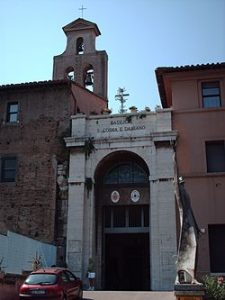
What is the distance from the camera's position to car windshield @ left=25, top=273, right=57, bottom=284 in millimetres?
14180

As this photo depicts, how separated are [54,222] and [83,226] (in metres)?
1.60

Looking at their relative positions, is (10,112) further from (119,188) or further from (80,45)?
(80,45)

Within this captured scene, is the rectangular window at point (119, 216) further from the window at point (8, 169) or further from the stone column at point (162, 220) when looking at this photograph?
the window at point (8, 169)

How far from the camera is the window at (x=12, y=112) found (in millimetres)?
25381

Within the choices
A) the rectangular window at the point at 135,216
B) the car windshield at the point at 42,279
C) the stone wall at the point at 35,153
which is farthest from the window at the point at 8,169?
the car windshield at the point at 42,279

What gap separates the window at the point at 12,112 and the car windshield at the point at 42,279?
41.9 ft

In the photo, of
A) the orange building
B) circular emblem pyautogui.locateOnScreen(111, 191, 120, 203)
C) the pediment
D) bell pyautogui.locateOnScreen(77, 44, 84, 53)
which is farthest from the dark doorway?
the pediment

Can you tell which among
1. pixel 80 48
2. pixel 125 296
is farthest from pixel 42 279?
pixel 80 48

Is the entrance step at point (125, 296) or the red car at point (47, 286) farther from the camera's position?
the entrance step at point (125, 296)

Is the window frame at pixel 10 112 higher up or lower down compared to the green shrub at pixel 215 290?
higher up

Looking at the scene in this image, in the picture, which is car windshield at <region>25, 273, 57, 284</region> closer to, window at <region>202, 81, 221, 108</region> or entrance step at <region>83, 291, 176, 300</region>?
entrance step at <region>83, 291, 176, 300</region>

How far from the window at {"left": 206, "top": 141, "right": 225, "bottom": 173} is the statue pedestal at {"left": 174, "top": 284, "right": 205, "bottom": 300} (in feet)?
32.9

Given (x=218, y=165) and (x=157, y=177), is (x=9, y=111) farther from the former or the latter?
(x=218, y=165)

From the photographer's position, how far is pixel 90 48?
1407 inches
